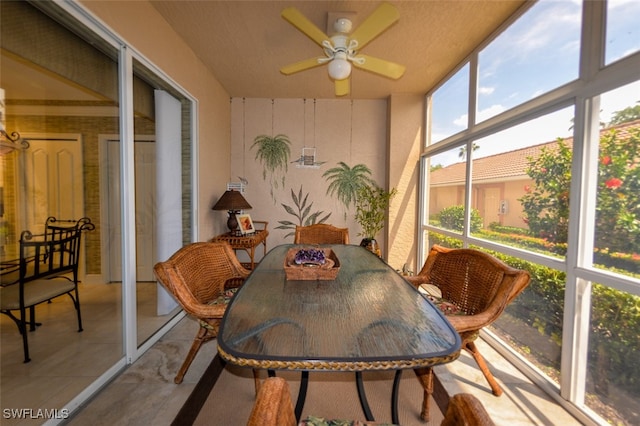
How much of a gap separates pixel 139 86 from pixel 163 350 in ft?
7.23

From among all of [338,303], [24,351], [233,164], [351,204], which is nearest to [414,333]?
[338,303]

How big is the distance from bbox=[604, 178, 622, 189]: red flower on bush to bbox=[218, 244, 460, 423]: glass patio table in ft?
4.22

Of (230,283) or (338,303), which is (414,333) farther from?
(230,283)

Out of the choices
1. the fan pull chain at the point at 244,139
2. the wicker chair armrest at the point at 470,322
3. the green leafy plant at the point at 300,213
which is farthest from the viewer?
the green leafy plant at the point at 300,213

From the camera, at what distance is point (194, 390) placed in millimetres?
1785

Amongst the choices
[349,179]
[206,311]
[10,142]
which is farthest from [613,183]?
[10,142]

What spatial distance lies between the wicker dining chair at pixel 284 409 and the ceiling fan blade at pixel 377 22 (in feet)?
6.47

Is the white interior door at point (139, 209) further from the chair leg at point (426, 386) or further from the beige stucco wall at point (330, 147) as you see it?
the chair leg at point (426, 386)

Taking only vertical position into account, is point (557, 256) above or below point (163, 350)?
above

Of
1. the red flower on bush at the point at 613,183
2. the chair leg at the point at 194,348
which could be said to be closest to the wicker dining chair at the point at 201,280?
the chair leg at the point at 194,348

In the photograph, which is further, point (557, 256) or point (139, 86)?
point (139, 86)

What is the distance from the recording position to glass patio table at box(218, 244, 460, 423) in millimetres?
815

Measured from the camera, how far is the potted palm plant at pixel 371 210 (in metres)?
4.00

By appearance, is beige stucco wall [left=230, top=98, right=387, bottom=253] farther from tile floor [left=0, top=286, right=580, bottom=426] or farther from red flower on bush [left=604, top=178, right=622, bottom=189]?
red flower on bush [left=604, top=178, right=622, bottom=189]
